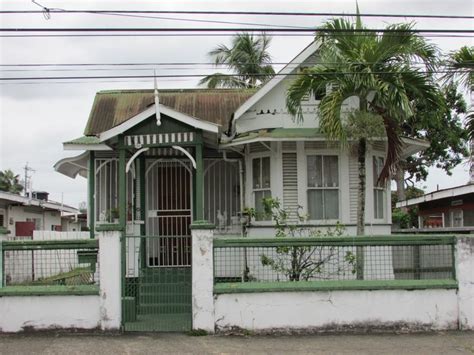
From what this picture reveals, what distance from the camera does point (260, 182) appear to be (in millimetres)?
12688

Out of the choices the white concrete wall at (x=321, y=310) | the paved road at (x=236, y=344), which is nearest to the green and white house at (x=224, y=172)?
the white concrete wall at (x=321, y=310)

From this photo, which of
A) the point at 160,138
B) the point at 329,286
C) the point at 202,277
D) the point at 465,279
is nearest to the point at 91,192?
the point at 160,138

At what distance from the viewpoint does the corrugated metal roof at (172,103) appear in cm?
1459

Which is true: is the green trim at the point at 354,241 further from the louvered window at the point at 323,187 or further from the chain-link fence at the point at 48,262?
the louvered window at the point at 323,187

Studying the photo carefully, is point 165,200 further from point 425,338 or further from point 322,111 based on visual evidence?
point 425,338

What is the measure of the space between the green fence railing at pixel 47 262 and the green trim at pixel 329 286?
2126mm

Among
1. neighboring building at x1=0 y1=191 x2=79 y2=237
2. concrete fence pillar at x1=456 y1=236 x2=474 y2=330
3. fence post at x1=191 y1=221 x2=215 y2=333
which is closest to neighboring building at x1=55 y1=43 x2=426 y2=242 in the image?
fence post at x1=191 y1=221 x2=215 y2=333

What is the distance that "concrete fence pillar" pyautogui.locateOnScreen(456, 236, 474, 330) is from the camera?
8883 mm

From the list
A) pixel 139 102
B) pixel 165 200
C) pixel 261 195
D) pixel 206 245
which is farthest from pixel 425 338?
pixel 139 102

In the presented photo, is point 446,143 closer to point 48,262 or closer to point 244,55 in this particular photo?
point 244,55

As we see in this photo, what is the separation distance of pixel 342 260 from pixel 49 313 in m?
5.01

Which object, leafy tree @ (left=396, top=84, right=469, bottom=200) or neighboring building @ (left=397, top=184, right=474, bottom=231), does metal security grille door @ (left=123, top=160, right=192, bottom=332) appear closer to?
neighboring building @ (left=397, top=184, right=474, bottom=231)

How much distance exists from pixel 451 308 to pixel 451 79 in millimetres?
4844

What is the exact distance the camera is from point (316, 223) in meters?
12.1
